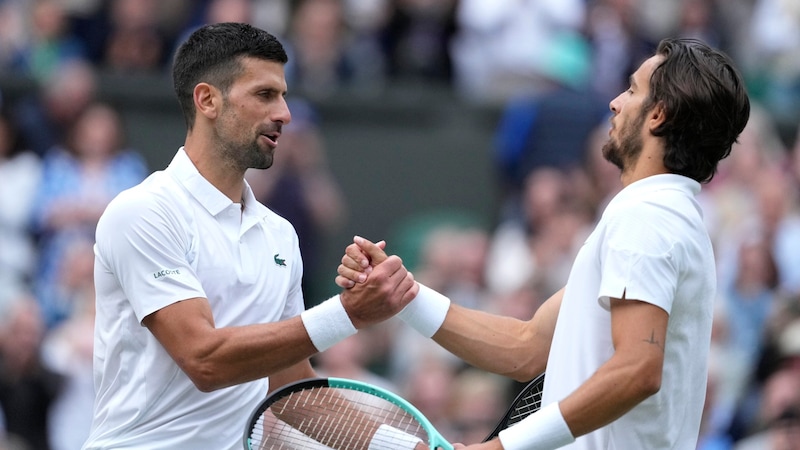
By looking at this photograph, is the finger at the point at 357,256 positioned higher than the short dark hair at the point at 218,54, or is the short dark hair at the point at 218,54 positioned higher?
the short dark hair at the point at 218,54

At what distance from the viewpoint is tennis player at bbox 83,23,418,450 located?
183 inches

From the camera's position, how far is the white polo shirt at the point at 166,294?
470cm

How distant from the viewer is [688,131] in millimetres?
4469

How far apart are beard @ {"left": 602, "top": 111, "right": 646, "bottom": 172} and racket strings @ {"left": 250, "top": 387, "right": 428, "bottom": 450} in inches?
41.4

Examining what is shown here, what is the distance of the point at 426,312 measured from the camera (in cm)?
520

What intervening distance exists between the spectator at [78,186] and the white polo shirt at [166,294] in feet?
17.5

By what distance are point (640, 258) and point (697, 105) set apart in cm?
51

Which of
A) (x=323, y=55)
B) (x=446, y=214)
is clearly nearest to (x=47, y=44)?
(x=323, y=55)

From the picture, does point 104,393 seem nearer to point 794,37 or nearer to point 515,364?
point 515,364

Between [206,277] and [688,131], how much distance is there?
5.11 ft

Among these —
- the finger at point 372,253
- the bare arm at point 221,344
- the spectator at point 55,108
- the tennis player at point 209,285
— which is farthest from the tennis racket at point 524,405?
the spectator at point 55,108

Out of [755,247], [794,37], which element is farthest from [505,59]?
[755,247]

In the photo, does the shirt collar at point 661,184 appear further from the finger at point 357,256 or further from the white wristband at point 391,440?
the white wristband at point 391,440

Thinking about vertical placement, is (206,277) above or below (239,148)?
below
